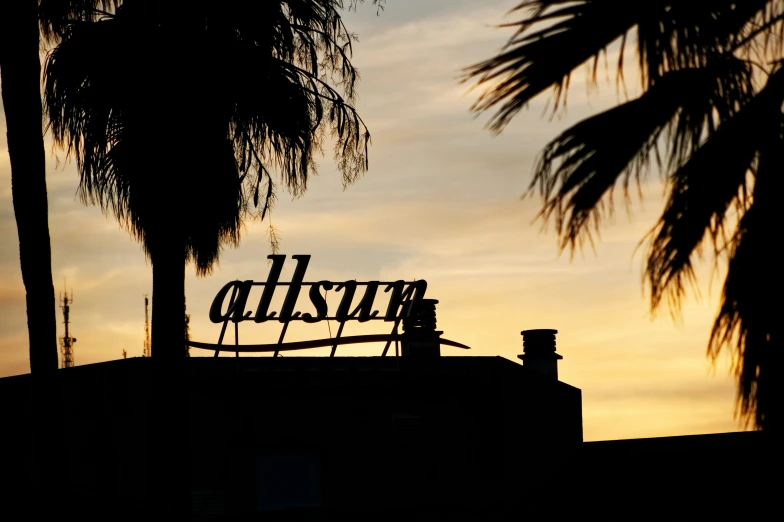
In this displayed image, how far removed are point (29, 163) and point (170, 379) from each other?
4402mm

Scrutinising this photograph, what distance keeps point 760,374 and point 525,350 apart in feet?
97.0

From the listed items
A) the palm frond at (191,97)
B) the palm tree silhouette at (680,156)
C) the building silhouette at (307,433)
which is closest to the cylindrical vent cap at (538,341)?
the building silhouette at (307,433)

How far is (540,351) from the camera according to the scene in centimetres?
3634

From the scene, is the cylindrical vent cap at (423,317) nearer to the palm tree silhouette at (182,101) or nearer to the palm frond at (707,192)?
the palm tree silhouette at (182,101)

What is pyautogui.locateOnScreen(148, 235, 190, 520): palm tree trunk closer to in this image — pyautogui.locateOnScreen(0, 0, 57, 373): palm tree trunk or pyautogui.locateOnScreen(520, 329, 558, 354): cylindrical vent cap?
pyautogui.locateOnScreen(0, 0, 57, 373): palm tree trunk

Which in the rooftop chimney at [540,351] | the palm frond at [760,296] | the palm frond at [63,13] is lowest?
the palm frond at [760,296]

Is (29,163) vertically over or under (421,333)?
over

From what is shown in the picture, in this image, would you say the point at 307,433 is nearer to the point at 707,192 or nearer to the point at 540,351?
the point at 540,351

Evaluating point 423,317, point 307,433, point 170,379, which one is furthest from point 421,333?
point 170,379

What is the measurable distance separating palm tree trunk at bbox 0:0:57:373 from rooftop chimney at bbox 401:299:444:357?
14.4 metres

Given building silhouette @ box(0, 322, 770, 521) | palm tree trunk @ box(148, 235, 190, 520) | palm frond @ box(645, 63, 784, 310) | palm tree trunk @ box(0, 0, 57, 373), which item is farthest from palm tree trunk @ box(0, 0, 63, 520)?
palm frond @ box(645, 63, 784, 310)

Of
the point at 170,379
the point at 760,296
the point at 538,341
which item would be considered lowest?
the point at 760,296

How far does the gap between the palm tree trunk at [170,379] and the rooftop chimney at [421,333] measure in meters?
12.4

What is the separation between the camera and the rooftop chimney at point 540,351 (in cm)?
3631
